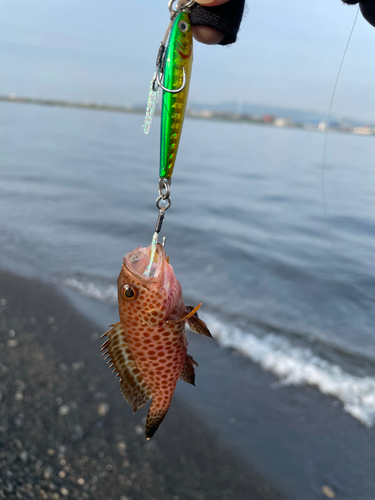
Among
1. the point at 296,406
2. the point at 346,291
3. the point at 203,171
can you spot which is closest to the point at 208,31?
the point at 296,406

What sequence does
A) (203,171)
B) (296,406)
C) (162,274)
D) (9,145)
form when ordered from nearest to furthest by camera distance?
1. (162,274)
2. (296,406)
3. (203,171)
4. (9,145)

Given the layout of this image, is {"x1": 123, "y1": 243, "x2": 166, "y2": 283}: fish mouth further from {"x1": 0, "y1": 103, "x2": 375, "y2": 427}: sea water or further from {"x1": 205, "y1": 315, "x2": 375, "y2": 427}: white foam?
{"x1": 205, "y1": 315, "x2": 375, "y2": 427}: white foam

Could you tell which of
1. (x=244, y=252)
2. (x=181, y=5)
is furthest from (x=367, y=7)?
(x=244, y=252)

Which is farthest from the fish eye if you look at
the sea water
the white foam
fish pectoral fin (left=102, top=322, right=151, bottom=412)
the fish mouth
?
the white foam

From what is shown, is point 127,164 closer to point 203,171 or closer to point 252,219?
point 203,171

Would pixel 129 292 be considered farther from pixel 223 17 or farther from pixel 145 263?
pixel 223 17

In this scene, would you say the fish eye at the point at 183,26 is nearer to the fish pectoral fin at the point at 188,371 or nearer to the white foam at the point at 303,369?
the fish pectoral fin at the point at 188,371
